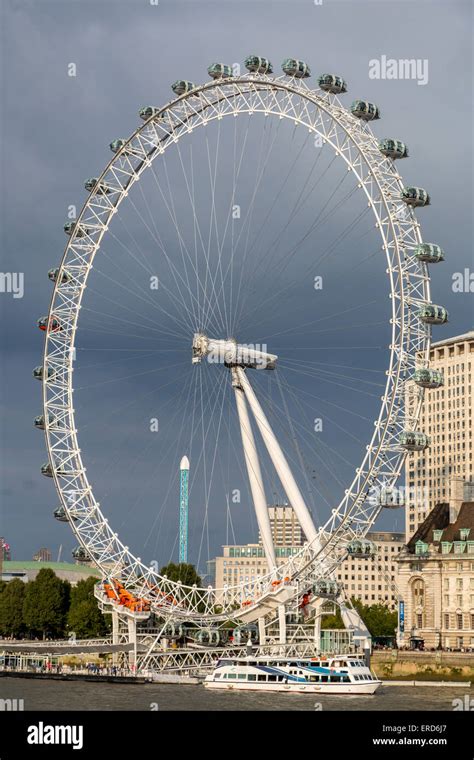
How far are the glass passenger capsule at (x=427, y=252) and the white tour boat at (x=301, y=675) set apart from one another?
2699cm

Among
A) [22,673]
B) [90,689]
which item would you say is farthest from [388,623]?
[90,689]

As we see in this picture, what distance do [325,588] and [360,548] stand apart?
673cm

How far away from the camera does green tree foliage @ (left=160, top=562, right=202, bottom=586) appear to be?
147875 millimetres

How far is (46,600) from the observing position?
156750 millimetres

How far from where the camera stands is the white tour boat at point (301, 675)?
299ft

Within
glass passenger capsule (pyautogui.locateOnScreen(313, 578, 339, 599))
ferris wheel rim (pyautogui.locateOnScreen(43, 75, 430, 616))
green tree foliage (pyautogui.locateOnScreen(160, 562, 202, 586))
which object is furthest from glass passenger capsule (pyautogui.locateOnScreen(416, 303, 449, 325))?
green tree foliage (pyautogui.locateOnScreen(160, 562, 202, 586))

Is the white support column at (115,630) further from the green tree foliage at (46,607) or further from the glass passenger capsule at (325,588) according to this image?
the green tree foliage at (46,607)

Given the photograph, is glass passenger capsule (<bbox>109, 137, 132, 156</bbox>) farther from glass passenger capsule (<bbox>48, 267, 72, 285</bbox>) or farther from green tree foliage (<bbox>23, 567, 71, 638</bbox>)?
green tree foliage (<bbox>23, 567, 71, 638</bbox>)

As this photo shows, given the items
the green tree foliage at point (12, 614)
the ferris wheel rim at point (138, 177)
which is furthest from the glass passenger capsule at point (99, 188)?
the green tree foliage at point (12, 614)

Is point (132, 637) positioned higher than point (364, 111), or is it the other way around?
point (364, 111)

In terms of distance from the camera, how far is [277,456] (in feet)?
333

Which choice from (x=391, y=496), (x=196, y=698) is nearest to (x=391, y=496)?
(x=391, y=496)

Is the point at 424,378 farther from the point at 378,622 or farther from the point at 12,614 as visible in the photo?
the point at 12,614
